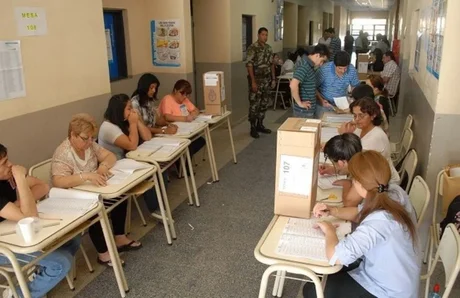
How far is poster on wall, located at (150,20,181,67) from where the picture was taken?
496cm

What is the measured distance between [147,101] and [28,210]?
1.98 metres

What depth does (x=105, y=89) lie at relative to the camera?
3670 millimetres

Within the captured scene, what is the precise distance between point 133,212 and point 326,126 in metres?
1.87

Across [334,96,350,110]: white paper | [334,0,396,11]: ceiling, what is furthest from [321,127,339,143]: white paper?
[334,0,396,11]: ceiling

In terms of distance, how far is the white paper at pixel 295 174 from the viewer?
1744 millimetres

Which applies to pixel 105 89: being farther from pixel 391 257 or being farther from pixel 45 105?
pixel 391 257

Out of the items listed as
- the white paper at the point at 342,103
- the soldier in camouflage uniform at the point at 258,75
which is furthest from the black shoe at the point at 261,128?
the white paper at the point at 342,103

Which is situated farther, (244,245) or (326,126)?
(326,126)

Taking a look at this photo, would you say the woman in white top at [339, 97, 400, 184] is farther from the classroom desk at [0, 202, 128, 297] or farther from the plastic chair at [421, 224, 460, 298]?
the classroom desk at [0, 202, 128, 297]

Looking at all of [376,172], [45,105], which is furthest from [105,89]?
[376,172]

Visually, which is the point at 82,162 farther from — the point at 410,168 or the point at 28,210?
the point at 410,168

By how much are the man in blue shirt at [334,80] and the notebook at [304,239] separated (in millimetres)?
2555

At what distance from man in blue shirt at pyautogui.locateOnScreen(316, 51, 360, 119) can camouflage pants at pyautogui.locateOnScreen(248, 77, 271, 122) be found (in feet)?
5.47

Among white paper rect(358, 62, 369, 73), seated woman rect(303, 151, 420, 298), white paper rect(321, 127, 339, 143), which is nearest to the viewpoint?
seated woman rect(303, 151, 420, 298)
